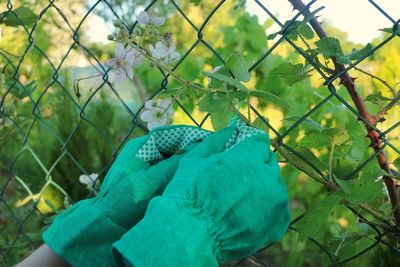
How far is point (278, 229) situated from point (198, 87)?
0.28 m

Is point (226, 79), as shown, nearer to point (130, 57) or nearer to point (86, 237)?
point (130, 57)

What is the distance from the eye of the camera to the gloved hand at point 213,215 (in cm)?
78

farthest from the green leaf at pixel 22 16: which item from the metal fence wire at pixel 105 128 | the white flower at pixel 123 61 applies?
the white flower at pixel 123 61

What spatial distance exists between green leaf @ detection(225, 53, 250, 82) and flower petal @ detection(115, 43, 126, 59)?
218 millimetres

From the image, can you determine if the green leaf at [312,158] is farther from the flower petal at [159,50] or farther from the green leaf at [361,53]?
the flower petal at [159,50]

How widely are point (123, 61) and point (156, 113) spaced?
0.36 feet

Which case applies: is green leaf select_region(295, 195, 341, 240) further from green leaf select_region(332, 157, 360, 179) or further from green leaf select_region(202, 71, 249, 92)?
green leaf select_region(202, 71, 249, 92)

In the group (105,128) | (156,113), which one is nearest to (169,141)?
→ (156,113)

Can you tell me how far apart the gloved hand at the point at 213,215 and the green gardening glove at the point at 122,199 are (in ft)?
0.33

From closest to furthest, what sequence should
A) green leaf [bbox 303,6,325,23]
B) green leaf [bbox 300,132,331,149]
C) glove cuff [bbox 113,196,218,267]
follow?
glove cuff [bbox 113,196,218,267] → green leaf [bbox 303,6,325,23] → green leaf [bbox 300,132,331,149]

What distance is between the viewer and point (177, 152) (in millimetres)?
963

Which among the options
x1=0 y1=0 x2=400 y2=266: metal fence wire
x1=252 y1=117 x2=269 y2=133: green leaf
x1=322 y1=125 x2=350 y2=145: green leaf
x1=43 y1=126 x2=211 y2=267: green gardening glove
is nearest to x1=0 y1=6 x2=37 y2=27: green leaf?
x1=0 y1=0 x2=400 y2=266: metal fence wire

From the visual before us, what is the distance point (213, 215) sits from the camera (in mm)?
806

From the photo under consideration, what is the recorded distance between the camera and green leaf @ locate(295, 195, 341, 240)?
2.97 ft
